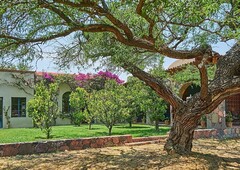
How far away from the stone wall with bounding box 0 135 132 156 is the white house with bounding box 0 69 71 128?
10.9m

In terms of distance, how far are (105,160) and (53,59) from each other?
148 inches

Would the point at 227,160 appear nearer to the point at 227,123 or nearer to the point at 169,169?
the point at 169,169

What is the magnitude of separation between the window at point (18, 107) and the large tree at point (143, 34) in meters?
12.0

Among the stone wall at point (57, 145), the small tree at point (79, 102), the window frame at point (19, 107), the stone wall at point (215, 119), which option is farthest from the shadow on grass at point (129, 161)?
the window frame at point (19, 107)

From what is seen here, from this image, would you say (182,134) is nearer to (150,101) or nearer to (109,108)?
(109,108)

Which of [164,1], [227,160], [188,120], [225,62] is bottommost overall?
[227,160]

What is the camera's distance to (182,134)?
27.4ft

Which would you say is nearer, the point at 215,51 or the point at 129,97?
the point at 215,51

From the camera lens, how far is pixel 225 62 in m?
8.13

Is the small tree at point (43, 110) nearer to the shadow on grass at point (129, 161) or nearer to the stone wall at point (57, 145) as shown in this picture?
the stone wall at point (57, 145)

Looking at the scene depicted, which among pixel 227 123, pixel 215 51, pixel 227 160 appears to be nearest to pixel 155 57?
pixel 215 51

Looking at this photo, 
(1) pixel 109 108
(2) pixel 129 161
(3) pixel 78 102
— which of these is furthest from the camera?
(3) pixel 78 102

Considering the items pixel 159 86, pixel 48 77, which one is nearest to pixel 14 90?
pixel 48 77

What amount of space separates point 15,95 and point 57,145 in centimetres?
1227
